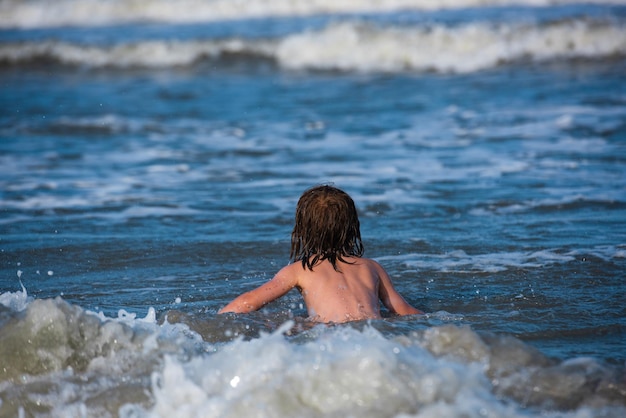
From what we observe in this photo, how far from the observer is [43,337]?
12.4 ft

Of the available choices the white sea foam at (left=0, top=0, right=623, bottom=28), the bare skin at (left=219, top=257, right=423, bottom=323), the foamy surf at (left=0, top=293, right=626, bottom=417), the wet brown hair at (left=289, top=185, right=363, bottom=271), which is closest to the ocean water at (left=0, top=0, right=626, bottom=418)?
the foamy surf at (left=0, top=293, right=626, bottom=417)

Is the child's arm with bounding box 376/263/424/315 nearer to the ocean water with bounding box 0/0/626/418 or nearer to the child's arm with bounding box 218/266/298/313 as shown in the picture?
the ocean water with bounding box 0/0/626/418

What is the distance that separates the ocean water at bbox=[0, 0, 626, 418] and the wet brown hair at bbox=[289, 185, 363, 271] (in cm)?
40

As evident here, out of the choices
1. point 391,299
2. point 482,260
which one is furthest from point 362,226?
point 391,299

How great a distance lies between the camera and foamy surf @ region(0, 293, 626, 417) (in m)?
3.21

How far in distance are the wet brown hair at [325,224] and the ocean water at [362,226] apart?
405 millimetres

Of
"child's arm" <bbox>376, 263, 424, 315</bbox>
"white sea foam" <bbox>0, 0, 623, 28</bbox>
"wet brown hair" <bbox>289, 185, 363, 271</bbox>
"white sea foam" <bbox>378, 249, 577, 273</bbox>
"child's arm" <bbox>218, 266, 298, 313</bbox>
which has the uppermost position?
"white sea foam" <bbox>0, 0, 623, 28</bbox>

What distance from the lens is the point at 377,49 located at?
705 inches

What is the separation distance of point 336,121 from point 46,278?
21.1 ft

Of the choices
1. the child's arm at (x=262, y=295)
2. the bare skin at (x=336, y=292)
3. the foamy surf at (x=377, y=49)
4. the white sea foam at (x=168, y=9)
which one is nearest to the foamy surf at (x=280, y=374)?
the bare skin at (x=336, y=292)

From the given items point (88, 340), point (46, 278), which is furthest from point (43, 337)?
point (46, 278)

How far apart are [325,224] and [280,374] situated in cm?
122

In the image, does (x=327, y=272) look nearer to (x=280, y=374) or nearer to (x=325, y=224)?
(x=325, y=224)

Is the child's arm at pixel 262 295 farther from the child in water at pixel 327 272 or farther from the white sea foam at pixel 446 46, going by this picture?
the white sea foam at pixel 446 46
